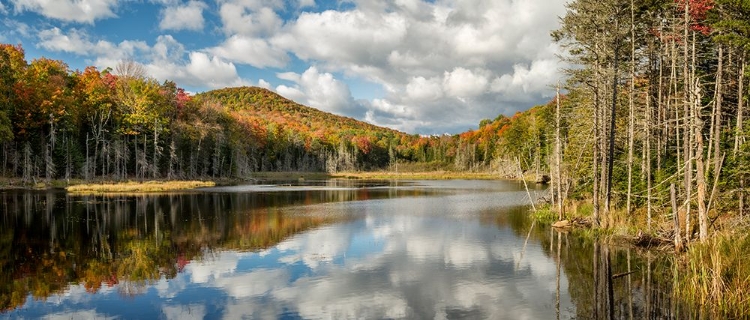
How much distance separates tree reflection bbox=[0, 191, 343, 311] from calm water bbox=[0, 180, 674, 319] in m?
0.09

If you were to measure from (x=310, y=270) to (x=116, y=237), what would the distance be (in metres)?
12.3

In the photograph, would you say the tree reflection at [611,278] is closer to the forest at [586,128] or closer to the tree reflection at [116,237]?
the forest at [586,128]

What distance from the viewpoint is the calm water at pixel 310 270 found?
13.3m

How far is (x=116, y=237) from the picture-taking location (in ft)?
79.8

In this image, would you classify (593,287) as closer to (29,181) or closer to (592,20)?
(592,20)

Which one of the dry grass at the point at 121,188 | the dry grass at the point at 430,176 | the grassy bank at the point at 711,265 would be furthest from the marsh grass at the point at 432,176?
the grassy bank at the point at 711,265

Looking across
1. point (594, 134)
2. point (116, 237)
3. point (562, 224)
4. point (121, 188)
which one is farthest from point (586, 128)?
point (121, 188)

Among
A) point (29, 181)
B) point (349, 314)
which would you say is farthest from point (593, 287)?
point (29, 181)

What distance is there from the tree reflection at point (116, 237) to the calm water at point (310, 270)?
0.09 m

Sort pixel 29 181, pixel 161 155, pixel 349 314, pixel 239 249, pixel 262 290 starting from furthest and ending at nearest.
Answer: pixel 161 155, pixel 29 181, pixel 239 249, pixel 262 290, pixel 349 314

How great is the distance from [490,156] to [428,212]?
382 feet

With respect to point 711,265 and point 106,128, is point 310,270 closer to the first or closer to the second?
point 711,265

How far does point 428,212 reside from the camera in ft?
124

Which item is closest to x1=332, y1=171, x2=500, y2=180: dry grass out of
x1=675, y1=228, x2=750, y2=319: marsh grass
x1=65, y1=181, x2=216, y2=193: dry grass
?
x1=65, y1=181, x2=216, y2=193: dry grass
